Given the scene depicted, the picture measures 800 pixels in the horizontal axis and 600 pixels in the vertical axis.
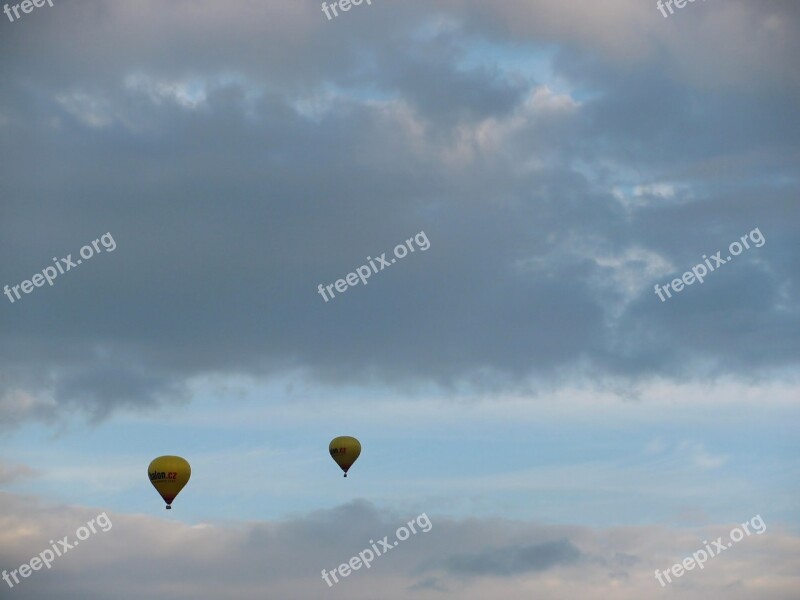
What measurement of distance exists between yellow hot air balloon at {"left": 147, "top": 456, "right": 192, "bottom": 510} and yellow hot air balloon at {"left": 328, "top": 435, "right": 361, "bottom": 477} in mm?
17971

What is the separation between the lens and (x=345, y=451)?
146 meters

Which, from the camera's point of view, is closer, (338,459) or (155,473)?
(155,473)

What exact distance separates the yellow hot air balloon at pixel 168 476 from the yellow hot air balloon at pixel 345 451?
1797 centimetres

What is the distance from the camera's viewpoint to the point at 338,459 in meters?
146

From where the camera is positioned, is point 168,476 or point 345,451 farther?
point 345,451

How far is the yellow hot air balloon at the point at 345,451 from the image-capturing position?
477 ft

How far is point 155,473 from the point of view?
13550 cm

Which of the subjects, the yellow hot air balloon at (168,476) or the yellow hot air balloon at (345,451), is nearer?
the yellow hot air balloon at (168,476)

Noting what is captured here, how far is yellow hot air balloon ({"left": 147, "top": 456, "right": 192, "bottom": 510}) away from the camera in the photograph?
13500cm

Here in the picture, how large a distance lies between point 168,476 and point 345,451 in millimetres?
20943

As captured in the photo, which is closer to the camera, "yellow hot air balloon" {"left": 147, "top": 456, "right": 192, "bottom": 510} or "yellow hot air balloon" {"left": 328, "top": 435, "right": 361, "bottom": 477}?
"yellow hot air balloon" {"left": 147, "top": 456, "right": 192, "bottom": 510}

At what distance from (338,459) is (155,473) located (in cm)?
2134

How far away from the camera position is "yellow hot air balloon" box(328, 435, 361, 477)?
146 metres
